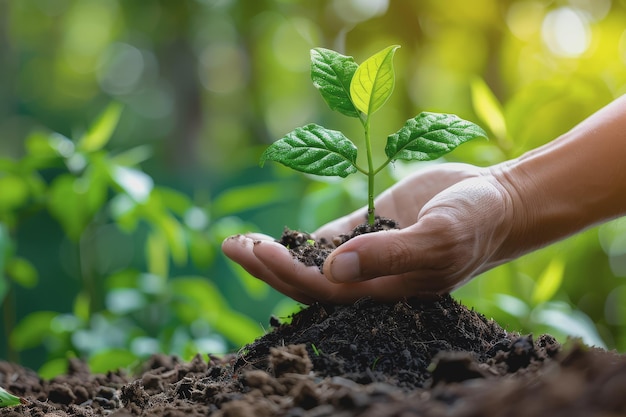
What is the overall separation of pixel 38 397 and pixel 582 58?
11.2ft

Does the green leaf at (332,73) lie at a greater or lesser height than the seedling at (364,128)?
Result: greater

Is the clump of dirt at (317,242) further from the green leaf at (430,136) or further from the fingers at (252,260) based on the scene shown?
the green leaf at (430,136)

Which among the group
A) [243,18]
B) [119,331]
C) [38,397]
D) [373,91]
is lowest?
[38,397]

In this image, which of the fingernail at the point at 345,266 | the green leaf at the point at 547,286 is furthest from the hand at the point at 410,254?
the green leaf at the point at 547,286

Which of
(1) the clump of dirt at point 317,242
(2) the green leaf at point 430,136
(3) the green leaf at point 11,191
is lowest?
(1) the clump of dirt at point 317,242

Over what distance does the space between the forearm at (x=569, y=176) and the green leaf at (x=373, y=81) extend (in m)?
0.41

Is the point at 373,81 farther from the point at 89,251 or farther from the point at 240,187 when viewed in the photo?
the point at 240,187

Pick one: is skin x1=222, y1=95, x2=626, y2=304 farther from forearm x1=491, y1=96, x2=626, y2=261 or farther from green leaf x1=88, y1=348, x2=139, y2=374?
green leaf x1=88, y1=348, x2=139, y2=374

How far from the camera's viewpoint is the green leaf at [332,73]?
1133mm

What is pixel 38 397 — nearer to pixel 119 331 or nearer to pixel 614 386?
pixel 119 331

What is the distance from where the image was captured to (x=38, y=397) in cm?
127

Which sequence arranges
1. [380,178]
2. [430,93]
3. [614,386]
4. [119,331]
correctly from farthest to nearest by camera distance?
[430,93] < [380,178] < [119,331] < [614,386]

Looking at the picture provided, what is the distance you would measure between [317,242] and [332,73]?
0.38 metres

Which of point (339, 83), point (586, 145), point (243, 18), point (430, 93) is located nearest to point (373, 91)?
point (339, 83)
